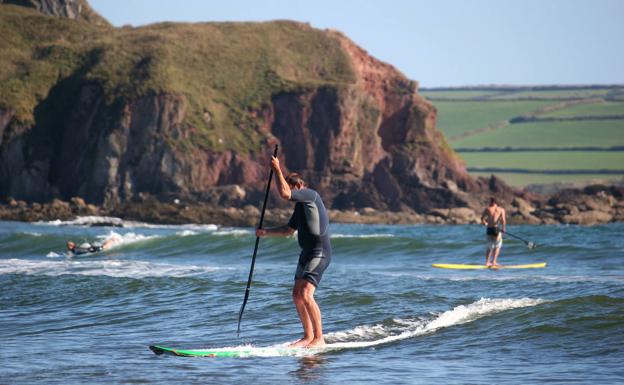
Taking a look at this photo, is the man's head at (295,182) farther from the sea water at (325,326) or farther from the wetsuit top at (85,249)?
the wetsuit top at (85,249)

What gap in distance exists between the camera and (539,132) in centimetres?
14750

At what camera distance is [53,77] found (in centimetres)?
9788

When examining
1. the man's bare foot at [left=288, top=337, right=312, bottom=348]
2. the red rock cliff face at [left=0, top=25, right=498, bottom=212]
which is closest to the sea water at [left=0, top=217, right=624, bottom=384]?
the man's bare foot at [left=288, top=337, right=312, bottom=348]

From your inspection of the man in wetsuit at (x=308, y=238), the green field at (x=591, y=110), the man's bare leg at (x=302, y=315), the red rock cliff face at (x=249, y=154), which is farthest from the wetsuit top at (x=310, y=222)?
the green field at (x=591, y=110)

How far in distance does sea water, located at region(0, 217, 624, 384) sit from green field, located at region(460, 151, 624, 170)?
101m

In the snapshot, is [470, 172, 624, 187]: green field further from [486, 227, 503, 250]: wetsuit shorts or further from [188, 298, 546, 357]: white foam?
[188, 298, 546, 357]: white foam

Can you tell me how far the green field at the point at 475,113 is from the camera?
154625 mm

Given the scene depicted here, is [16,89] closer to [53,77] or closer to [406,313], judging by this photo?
[53,77]

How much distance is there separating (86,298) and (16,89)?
77416mm

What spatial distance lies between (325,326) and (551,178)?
109564 mm

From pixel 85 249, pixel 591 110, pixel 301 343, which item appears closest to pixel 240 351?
pixel 301 343

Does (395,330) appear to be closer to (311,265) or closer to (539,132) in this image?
(311,265)

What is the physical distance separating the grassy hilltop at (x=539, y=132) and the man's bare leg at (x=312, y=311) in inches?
4182

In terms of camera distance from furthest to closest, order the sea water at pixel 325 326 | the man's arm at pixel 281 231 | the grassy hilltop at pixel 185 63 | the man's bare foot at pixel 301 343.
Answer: the grassy hilltop at pixel 185 63
the man's bare foot at pixel 301 343
the man's arm at pixel 281 231
the sea water at pixel 325 326
